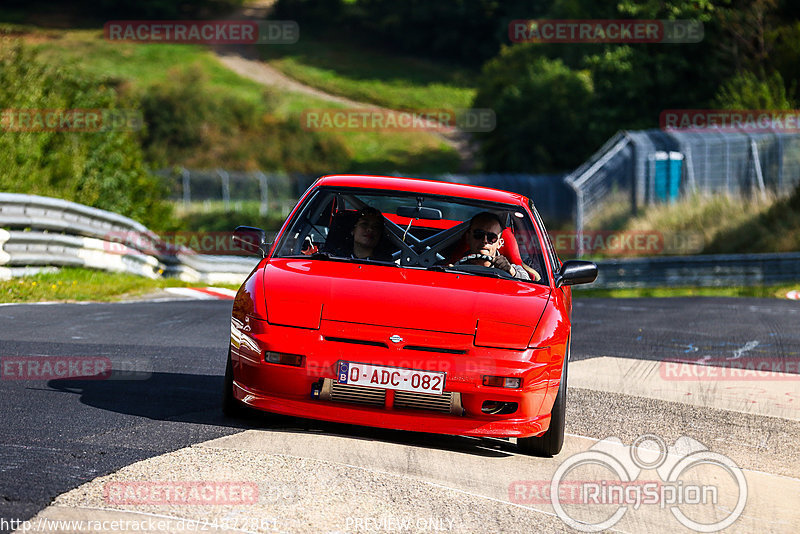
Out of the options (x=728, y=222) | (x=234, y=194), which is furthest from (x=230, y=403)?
(x=234, y=194)

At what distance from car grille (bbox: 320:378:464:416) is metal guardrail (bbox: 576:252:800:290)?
14089 millimetres

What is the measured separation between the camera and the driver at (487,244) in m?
7.12

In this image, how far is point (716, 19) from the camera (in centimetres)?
4366

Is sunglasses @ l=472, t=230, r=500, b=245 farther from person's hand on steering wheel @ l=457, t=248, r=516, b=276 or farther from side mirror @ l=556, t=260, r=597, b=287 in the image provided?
side mirror @ l=556, t=260, r=597, b=287

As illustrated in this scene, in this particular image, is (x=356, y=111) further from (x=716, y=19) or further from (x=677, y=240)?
(x=677, y=240)

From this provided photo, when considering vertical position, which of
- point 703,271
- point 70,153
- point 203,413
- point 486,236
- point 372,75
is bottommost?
point 203,413

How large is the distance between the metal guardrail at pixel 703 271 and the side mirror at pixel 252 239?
13.1 m

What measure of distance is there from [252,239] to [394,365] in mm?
1706

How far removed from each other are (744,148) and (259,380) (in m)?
25.8

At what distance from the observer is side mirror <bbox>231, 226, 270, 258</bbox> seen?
7.05m

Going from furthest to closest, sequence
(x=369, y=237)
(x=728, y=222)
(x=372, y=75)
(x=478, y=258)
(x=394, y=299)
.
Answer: (x=372, y=75)
(x=728, y=222)
(x=478, y=258)
(x=369, y=237)
(x=394, y=299)

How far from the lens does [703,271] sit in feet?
71.2

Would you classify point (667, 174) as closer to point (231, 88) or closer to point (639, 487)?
point (639, 487)

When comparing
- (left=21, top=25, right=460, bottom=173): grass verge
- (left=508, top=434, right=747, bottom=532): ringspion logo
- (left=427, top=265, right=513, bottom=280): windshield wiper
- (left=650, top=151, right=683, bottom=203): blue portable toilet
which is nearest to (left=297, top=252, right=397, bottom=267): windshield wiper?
(left=427, top=265, right=513, bottom=280): windshield wiper
